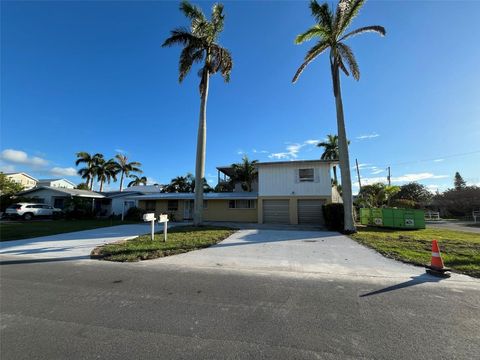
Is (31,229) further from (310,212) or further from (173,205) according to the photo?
(310,212)

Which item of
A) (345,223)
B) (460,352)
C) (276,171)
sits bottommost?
(460,352)

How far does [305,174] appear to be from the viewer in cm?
2011

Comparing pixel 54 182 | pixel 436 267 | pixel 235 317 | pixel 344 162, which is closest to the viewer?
pixel 235 317

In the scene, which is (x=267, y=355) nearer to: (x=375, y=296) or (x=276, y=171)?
(x=375, y=296)

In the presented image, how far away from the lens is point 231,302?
423 cm

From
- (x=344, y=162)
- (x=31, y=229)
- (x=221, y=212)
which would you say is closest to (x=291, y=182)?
(x=344, y=162)

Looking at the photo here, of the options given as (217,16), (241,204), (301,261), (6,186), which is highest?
(217,16)

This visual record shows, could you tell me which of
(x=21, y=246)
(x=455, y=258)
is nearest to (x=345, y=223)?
(x=455, y=258)

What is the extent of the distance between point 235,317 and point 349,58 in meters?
16.0

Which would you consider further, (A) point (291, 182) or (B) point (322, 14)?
(A) point (291, 182)

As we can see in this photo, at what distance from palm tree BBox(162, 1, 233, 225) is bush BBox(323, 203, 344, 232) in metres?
8.57

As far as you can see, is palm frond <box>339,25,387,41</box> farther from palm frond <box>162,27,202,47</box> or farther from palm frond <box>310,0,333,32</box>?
palm frond <box>162,27,202,47</box>

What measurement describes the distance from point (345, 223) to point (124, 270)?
40.1 ft

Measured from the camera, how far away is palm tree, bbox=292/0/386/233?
13812 millimetres
